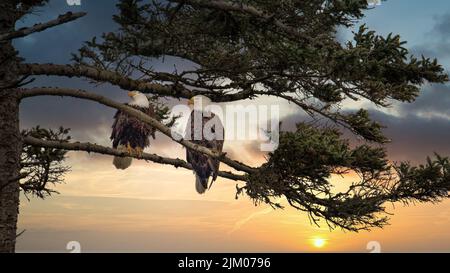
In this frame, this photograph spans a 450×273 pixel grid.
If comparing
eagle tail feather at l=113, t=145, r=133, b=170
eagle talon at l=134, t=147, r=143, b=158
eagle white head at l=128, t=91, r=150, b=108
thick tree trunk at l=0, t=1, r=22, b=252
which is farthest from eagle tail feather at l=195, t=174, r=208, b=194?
thick tree trunk at l=0, t=1, r=22, b=252

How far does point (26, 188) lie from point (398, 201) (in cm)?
846

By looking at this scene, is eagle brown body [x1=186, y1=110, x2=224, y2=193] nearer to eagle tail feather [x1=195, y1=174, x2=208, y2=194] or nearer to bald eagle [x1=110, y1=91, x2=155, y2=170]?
eagle tail feather [x1=195, y1=174, x2=208, y2=194]

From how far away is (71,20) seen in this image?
215 inches

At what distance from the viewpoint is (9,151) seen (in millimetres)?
→ 8688

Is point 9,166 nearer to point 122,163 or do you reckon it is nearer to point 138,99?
point 122,163

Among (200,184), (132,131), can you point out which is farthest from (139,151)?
(200,184)

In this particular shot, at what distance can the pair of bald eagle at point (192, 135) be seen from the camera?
395 inches

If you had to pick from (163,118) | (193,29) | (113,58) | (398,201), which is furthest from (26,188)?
(398,201)

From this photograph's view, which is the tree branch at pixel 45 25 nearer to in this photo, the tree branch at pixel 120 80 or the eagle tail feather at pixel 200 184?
the tree branch at pixel 120 80

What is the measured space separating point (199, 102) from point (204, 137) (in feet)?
3.32

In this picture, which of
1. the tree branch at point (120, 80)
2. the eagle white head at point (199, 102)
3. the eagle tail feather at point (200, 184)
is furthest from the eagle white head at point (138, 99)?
the eagle tail feather at point (200, 184)

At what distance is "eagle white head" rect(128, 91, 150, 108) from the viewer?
1090 cm
